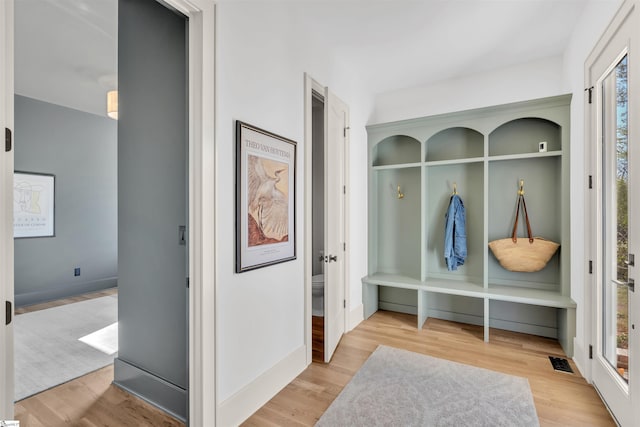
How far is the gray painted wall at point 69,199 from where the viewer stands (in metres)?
4.43

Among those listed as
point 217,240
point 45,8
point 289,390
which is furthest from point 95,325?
point 45,8

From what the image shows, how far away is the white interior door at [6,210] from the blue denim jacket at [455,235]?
3.48 metres

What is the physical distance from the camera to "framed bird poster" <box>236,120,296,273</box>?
1909 mm

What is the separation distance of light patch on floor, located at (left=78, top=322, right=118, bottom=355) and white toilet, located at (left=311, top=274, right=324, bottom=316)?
207 centimetres

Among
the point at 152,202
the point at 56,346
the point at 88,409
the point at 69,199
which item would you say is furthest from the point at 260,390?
the point at 69,199

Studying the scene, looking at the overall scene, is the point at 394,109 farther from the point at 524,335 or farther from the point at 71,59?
the point at 71,59

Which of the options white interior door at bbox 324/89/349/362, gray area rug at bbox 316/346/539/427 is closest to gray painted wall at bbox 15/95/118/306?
white interior door at bbox 324/89/349/362

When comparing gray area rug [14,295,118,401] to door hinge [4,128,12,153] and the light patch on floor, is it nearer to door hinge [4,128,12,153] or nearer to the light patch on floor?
the light patch on floor

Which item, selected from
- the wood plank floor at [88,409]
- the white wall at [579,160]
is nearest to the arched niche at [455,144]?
the white wall at [579,160]

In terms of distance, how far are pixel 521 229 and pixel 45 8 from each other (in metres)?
4.78

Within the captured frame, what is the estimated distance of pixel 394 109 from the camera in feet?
13.3

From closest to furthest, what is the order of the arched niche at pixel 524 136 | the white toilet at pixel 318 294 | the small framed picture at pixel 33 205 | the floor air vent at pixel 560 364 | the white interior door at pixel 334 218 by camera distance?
the floor air vent at pixel 560 364 → the white interior door at pixel 334 218 → the arched niche at pixel 524 136 → the white toilet at pixel 318 294 → the small framed picture at pixel 33 205

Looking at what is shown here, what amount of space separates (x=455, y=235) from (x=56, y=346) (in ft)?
13.6

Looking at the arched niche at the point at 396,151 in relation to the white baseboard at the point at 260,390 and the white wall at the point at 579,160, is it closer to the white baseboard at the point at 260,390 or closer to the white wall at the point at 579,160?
the white wall at the point at 579,160
